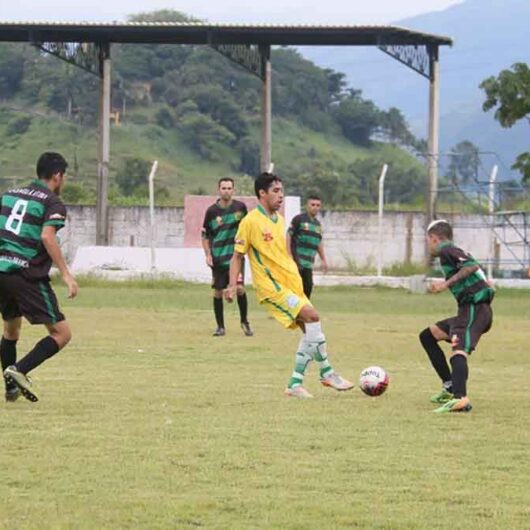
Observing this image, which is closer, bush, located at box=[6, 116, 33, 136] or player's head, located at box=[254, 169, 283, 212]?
player's head, located at box=[254, 169, 283, 212]

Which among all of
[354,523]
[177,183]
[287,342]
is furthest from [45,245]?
[177,183]

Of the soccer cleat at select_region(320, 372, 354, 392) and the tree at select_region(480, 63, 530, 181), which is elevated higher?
the tree at select_region(480, 63, 530, 181)


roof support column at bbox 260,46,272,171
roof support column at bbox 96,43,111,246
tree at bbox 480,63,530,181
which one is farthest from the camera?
roof support column at bbox 260,46,272,171

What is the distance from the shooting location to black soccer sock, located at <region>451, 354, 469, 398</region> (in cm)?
1230

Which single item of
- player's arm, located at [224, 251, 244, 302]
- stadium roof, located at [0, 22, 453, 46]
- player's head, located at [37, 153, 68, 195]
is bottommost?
player's arm, located at [224, 251, 244, 302]

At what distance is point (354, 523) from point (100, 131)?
122 feet

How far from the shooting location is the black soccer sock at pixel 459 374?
1230 centimetres

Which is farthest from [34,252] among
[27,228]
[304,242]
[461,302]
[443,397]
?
[304,242]

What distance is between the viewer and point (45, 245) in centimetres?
1188

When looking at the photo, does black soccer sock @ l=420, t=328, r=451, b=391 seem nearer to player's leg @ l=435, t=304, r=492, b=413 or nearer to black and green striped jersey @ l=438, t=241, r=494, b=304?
player's leg @ l=435, t=304, r=492, b=413

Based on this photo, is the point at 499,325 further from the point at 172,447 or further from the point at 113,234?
the point at 113,234

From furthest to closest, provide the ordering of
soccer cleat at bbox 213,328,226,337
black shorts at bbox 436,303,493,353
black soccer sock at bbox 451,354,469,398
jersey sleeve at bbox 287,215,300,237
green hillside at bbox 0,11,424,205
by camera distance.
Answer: green hillside at bbox 0,11,424,205 < jersey sleeve at bbox 287,215,300,237 < soccer cleat at bbox 213,328,226,337 < black shorts at bbox 436,303,493,353 < black soccer sock at bbox 451,354,469,398

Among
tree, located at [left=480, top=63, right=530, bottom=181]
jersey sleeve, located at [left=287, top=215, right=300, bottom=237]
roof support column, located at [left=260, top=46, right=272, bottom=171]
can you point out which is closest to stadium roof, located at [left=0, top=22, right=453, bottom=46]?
roof support column, located at [left=260, top=46, right=272, bottom=171]

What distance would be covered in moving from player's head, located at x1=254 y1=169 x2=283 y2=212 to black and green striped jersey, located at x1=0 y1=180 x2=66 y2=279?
1894 mm
